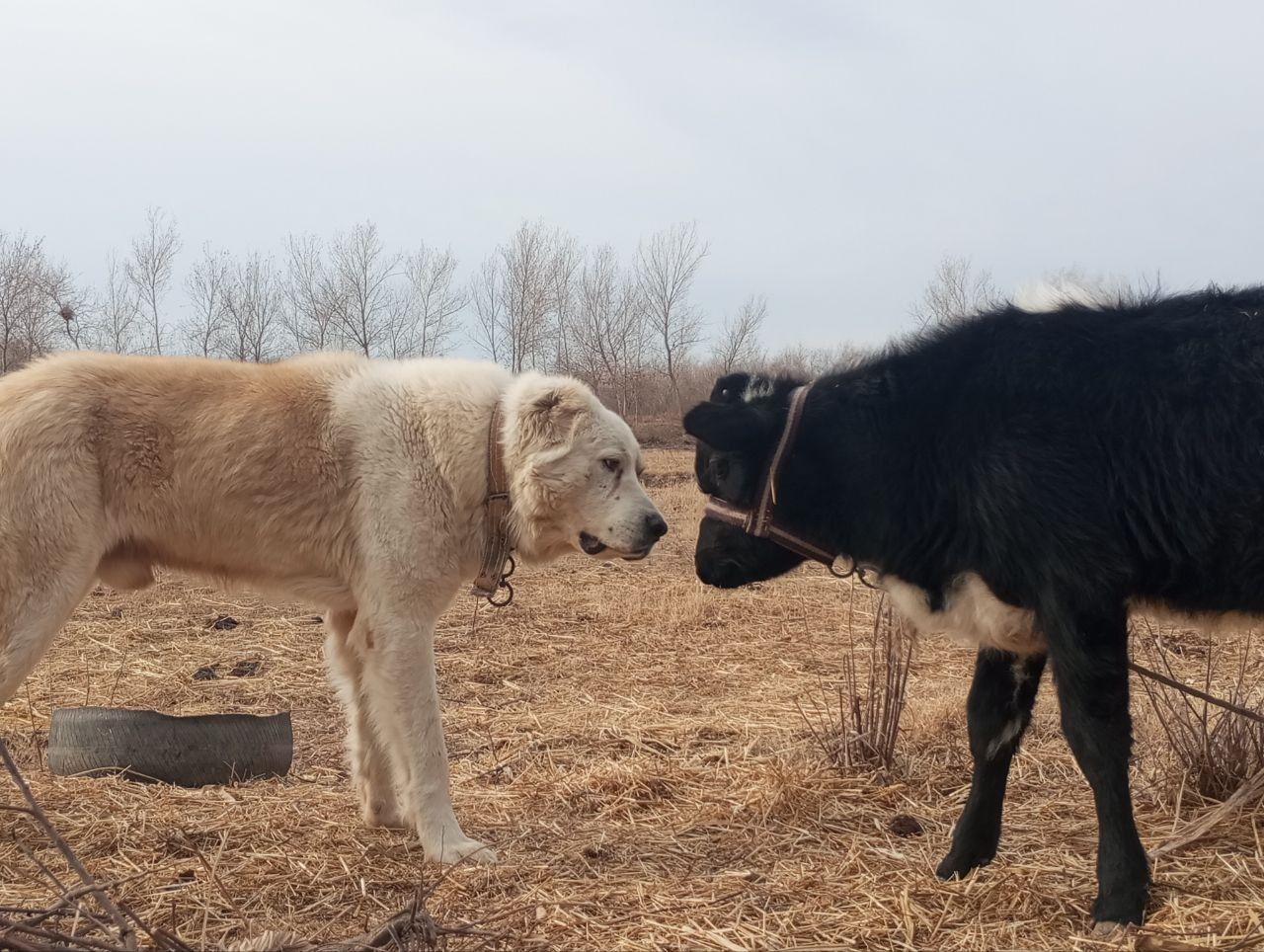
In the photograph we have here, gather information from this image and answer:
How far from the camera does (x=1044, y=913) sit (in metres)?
3.60

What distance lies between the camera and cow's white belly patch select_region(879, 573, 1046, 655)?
12.4 feet

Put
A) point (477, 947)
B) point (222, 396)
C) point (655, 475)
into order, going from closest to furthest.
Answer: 1. point (477, 947)
2. point (222, 396)
3. point (655, 475)

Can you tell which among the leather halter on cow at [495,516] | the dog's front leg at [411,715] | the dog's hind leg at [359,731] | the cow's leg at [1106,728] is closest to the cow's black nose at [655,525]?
the leather halter on cow at [495,516]

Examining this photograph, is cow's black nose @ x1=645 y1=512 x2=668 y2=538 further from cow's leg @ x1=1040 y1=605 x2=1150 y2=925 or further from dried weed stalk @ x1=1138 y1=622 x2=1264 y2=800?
dried weed stalk @ x1=1138 y1=622 x2=1264 y2=800

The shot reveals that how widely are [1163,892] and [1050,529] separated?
131cm

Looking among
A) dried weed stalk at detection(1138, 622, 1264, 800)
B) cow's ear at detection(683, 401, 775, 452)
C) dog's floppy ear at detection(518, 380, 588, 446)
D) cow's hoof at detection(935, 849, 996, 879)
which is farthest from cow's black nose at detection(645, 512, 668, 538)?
dried weed stalk at detection(1138, 622, 1264, 800)

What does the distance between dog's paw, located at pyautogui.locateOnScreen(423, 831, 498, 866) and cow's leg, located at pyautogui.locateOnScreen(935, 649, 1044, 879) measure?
1826 millimetres

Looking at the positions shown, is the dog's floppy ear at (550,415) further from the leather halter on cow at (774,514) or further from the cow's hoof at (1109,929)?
the cow's hoof at (1109,929)

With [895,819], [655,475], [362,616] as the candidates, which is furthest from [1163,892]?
[655,475]

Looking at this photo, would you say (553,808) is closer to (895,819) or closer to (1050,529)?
(895,819)

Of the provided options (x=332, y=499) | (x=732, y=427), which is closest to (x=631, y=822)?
(x=732, y=427)

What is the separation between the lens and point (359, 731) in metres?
5.29

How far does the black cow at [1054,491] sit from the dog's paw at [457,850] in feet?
6.08

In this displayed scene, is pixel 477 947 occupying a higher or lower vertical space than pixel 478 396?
lower
